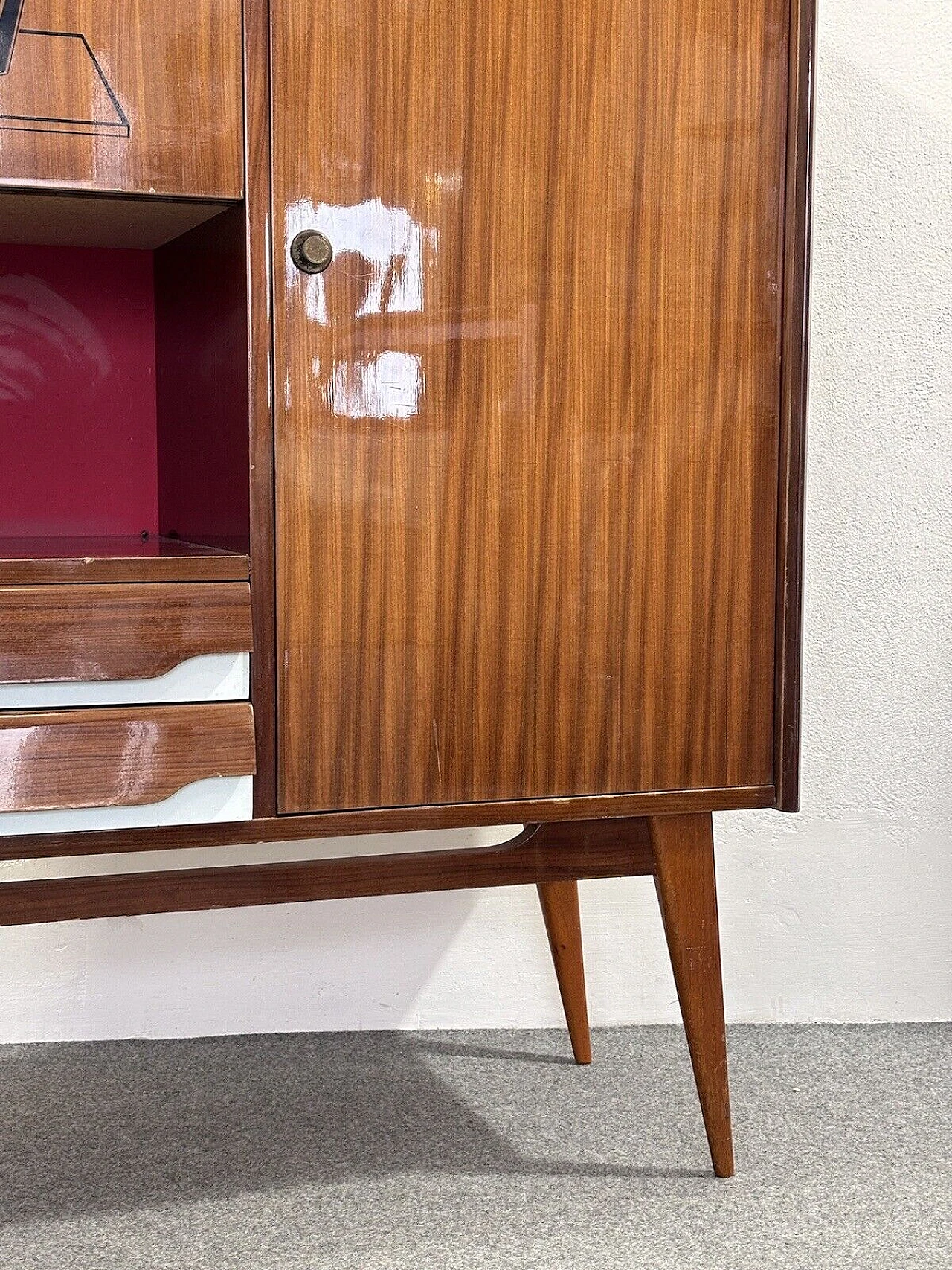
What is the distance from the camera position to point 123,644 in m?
1.12

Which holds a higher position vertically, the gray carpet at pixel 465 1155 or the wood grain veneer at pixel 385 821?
the wood grain veneer at pixel 385 821

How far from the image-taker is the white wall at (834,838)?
186 centimetres

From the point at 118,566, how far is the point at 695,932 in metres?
0.72

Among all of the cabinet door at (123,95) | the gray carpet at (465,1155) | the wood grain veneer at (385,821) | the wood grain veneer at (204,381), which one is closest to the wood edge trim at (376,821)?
the wood grain veneer at (385,821)

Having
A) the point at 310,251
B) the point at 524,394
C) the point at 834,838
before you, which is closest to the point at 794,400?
the point at 524,394

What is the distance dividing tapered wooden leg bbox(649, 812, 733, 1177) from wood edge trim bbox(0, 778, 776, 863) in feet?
0.15

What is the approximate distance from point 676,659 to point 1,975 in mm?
1082

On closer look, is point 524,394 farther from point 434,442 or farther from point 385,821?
point 385,821

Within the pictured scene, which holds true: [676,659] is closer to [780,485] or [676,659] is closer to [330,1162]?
[780,485]

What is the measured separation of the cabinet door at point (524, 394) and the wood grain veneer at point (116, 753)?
61 millimetres

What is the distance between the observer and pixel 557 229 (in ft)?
3.99

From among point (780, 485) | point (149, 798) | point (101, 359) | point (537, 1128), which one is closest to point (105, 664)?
point (149, 798)

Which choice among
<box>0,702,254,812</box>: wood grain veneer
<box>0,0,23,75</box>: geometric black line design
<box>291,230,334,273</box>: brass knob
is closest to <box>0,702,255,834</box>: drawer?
<box>0,702,254,812</box>: wood grain veneer

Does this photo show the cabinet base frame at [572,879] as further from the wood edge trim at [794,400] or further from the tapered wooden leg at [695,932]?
the wood edge trim at [794,400]
